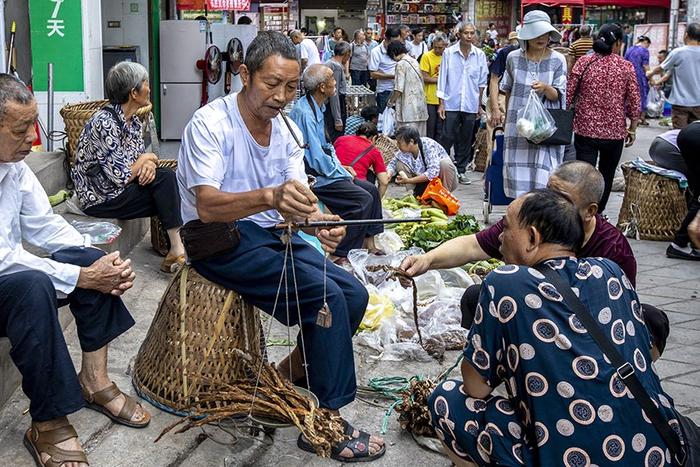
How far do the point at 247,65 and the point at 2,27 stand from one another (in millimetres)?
3572

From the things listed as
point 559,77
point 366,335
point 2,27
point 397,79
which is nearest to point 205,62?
point 397,79

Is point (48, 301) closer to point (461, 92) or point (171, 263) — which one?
point (171, 263)

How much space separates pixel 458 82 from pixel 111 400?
7.14 meters

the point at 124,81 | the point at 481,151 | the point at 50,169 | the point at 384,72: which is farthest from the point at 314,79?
the point at 384,72

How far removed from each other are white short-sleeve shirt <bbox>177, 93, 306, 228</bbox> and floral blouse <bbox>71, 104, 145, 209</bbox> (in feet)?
6.06

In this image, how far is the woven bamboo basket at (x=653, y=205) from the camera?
7.17 metres

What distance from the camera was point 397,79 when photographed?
33.7ft

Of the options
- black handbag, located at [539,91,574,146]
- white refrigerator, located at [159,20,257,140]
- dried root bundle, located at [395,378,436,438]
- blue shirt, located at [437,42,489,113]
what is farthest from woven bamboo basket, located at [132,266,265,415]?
white refrigerator, located at [159,20,257,140]

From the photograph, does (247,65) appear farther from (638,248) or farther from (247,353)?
(638,248)

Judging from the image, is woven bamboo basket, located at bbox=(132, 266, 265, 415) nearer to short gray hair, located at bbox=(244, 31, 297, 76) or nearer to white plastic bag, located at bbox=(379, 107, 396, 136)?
short gray hair, located at bbox=(244, 31, 297, 76)

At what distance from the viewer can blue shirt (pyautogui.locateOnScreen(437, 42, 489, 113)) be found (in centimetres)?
985

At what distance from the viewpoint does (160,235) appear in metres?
5.86

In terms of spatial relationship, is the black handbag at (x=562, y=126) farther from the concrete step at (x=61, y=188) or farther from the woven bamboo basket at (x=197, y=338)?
the woven bamboo basket at (x=197, y=338)

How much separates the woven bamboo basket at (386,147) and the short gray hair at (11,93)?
5942 mm
